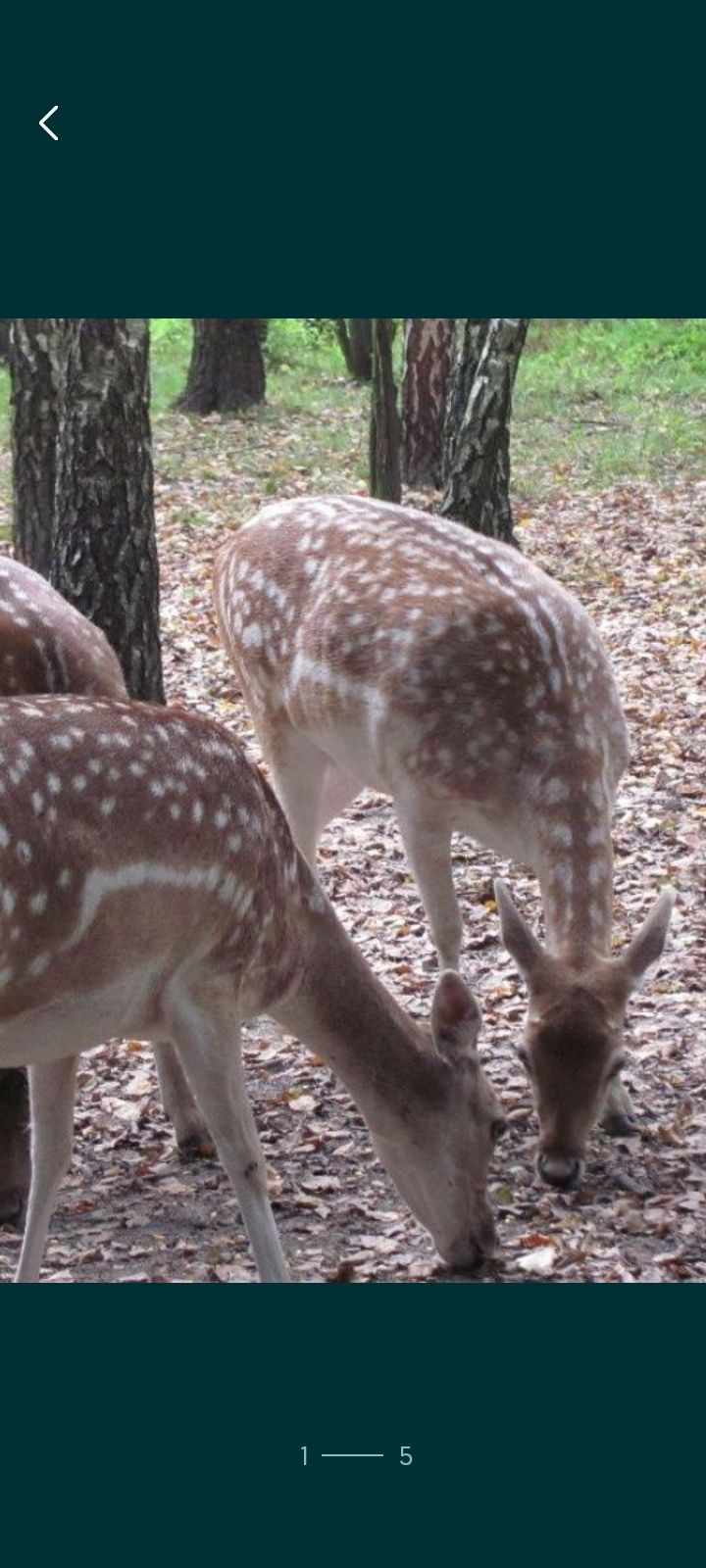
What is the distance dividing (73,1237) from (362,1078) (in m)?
1.09

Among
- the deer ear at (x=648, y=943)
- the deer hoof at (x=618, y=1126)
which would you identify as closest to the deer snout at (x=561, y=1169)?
the deer ear at (x=648, y=943)

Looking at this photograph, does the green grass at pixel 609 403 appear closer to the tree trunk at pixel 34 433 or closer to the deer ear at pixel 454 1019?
the tree trunk at pixel 34 433

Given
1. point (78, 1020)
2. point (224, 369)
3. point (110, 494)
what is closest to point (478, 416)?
point (110, 494)

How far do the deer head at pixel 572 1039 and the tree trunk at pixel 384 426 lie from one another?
19.3 ft

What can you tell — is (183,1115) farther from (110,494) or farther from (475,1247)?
(110,494)

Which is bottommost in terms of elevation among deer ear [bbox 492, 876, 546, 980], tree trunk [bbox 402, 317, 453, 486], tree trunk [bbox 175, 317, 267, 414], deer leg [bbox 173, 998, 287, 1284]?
deer leg [bbox 173, 998, 287, 1284]

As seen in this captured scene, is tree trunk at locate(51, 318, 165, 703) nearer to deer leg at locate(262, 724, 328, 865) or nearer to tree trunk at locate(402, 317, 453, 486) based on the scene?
Answer: deer leg at locate(262, 724, 328, 865)

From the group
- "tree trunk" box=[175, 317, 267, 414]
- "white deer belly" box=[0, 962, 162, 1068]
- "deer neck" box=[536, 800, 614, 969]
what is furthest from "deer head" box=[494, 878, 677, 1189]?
"tree trunk" box=[175, 317, 267, 414]

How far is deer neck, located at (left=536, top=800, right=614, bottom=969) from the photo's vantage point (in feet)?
18.8

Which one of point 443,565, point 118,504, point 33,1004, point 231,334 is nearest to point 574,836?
point 443,565

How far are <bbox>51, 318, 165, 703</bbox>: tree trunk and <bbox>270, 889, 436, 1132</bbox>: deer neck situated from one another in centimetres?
301

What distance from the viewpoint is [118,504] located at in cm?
786

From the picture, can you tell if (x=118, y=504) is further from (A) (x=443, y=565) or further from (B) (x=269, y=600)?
(A) (x=443, y=565)

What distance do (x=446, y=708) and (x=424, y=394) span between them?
342 inches
